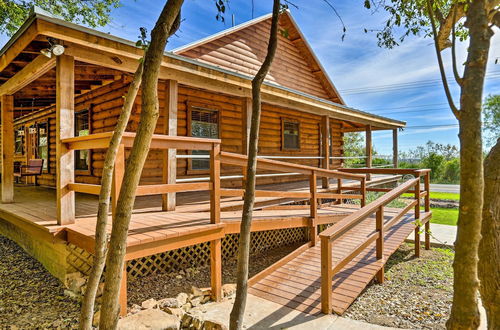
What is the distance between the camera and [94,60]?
3861mm

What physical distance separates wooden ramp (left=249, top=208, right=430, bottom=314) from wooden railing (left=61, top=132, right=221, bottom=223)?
1229 mm

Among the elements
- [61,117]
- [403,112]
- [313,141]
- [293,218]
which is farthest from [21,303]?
[403,112]

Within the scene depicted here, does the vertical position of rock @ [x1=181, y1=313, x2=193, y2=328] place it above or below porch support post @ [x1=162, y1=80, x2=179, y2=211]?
below

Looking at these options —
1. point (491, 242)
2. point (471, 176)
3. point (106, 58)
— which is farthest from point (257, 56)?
point (471, 176)

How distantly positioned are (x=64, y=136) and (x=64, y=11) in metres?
13.8

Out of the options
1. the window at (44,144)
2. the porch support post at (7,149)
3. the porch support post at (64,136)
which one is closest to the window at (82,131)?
the porch support post at (7,149)

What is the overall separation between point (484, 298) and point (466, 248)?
4.81ft

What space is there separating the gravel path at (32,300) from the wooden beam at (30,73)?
2.91 metres

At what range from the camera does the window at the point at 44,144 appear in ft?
30.4

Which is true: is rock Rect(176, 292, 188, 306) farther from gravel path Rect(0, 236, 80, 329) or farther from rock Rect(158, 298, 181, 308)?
gravel path Rect(0, 236, 80, 329)

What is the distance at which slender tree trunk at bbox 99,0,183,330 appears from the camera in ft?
4.83

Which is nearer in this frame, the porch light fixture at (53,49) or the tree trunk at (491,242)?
the tree trunk at (491,242)

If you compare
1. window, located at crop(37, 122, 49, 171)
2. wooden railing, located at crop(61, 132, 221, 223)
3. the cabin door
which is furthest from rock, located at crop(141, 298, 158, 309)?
the cabin door

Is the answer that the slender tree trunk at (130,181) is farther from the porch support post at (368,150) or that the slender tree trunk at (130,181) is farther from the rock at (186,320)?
the porch support post at (368,150)
